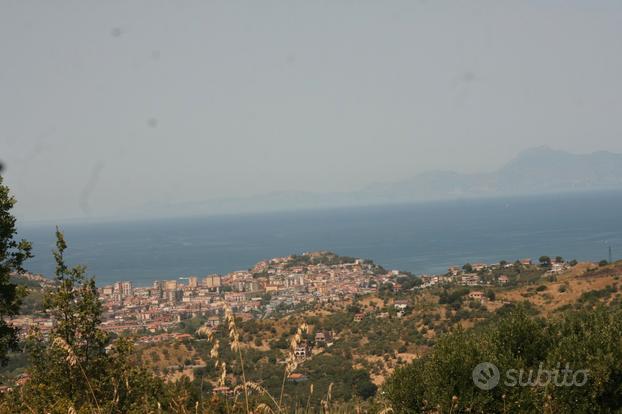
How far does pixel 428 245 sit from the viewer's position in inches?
5792

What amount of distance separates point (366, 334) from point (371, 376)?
29.3 ft

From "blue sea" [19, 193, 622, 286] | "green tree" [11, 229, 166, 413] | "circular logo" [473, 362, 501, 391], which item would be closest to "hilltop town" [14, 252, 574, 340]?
"blue sea" [19, 193, 622, 286]

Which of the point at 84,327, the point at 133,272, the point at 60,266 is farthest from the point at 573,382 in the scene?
the point at 133,272

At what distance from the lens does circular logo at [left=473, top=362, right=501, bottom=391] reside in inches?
349

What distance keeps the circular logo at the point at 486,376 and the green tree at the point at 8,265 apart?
24.7 feet

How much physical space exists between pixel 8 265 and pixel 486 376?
802 cm

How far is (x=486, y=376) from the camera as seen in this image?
9102 mm

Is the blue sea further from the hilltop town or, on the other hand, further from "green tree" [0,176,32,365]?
"green tree" [0,176,32,365]

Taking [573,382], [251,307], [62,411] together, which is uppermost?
[62,411]

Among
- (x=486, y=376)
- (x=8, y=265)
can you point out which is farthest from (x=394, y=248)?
(x=8, y=265)

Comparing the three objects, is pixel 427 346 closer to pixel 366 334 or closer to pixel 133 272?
pixel 366 334

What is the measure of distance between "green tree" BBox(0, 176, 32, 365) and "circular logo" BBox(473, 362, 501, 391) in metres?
7.54

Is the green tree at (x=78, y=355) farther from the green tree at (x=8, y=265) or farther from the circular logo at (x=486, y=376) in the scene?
the circular logo at (x=486, y=376)

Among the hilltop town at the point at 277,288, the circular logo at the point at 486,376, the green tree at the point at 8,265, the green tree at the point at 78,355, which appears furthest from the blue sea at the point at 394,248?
the green tree at the point at 8,265
